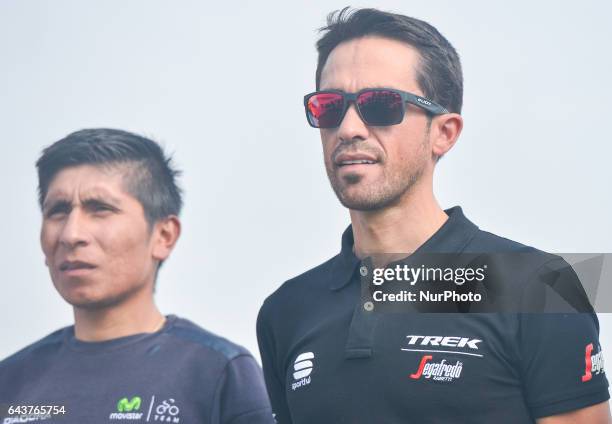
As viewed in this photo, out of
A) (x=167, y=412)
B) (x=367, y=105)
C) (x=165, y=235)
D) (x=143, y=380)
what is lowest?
(x=167, y=412)

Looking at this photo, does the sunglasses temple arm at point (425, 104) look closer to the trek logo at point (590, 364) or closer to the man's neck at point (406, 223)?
the man's neck at point (406, 223)

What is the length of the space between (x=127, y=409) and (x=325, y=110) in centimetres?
259

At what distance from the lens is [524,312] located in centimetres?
467

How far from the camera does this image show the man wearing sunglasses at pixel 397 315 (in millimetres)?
4594

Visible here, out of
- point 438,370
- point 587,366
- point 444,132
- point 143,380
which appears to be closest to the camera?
point 587,366

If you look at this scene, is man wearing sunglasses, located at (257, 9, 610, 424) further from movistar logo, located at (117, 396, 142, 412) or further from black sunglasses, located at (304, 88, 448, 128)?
movistar logo, located at (117, 396, 142, 412)

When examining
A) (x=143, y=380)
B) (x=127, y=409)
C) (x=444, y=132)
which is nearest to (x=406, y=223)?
(x=444, y=132)

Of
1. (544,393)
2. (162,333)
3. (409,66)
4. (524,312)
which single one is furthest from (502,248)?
(162,333)

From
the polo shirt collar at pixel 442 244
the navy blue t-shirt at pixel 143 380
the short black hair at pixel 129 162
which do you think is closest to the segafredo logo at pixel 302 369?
the polo shirt collar at pixel 442 244

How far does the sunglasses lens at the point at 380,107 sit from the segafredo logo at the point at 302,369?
1.42 meters

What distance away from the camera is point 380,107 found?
17.4 feet

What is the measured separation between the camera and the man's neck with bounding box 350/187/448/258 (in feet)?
17.3

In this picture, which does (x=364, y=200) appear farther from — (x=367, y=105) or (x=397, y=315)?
(x=397, y=315)

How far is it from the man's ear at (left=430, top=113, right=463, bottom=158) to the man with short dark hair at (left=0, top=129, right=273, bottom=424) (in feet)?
6.91
